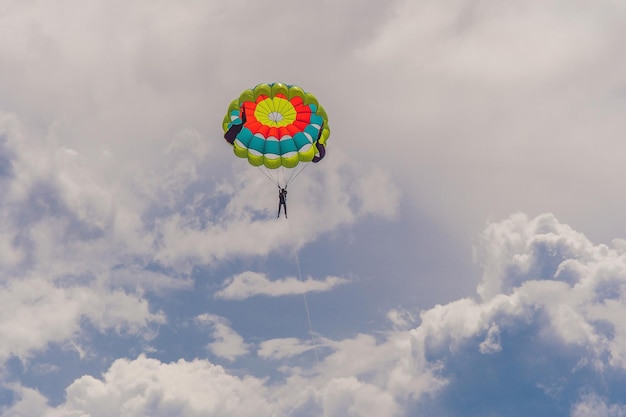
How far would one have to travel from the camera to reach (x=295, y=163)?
312 feet

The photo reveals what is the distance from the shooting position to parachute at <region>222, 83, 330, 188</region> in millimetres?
92750

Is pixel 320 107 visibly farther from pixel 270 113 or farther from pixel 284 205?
pixel 284 205

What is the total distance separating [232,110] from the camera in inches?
3681

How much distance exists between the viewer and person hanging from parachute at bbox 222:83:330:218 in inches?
3652

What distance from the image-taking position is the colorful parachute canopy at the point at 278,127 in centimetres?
9294

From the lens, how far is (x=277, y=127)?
94625mm

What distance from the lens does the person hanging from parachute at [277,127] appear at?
92.8m

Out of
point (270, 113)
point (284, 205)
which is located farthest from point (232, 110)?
point (284, 205)

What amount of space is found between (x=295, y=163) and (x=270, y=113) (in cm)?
607

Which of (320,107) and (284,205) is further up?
(320,107)

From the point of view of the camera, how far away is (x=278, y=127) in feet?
310

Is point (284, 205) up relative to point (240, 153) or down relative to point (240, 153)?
down

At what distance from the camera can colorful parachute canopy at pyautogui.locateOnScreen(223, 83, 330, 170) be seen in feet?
305

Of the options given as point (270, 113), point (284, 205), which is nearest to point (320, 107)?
point (270, 113)
